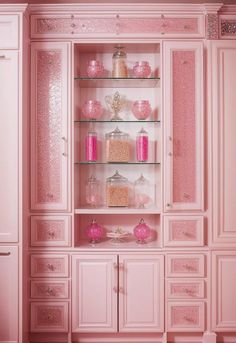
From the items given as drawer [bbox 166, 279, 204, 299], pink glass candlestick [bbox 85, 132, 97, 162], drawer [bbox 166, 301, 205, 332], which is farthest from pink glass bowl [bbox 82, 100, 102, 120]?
drawer [bbox 166, 301, 205, 332]

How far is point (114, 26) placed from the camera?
8.96 feet

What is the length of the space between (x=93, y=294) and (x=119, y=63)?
1818 mm

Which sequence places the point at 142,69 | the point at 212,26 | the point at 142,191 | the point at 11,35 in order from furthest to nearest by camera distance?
the point at 142,191
the point at 142,69
the point at 212,26
the point at 11,35

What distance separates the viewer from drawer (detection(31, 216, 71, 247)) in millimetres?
2738

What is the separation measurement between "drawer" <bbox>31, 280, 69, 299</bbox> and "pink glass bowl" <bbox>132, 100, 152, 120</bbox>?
1427 mm

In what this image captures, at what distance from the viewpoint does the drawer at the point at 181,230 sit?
2736mm

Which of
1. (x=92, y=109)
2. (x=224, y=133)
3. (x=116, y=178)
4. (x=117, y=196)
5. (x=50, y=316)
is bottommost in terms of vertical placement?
(x=50, y=316)

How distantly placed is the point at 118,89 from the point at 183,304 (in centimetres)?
182

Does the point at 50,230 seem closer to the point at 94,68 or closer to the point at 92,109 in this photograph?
the point at 92,109

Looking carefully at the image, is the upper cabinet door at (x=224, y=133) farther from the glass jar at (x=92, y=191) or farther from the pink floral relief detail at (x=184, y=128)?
the glass jar at (x=92, y=191)

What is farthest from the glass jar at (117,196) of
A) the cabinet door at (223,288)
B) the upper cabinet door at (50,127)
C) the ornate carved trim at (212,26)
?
the ornate carved trim at (212,26)

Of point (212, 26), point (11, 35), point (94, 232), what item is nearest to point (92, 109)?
point (11, 35)

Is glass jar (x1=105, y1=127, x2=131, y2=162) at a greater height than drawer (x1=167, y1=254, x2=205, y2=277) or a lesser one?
greater

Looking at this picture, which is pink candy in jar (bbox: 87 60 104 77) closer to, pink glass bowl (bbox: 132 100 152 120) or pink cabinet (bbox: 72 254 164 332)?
pink glass bowl (bbox: 132 100 152 120)
